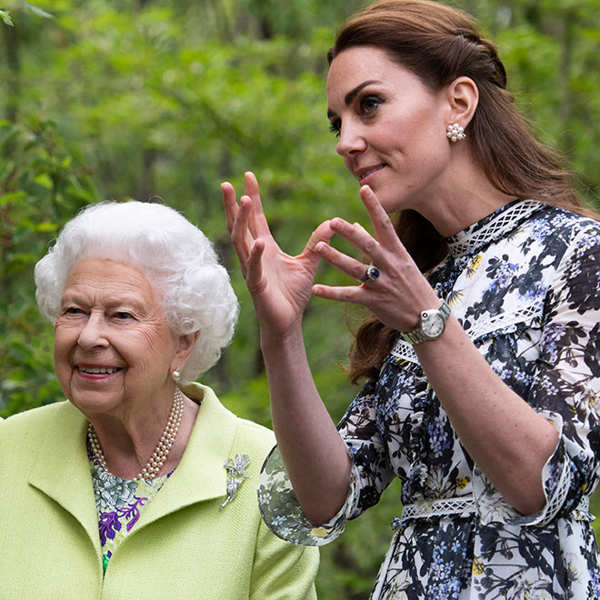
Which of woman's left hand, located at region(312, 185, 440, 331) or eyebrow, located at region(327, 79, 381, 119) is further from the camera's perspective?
eyebrow, located at region(327, 79, 381, 119)

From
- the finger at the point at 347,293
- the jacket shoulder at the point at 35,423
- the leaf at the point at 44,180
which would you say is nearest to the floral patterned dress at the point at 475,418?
the finger at the point at 347,293

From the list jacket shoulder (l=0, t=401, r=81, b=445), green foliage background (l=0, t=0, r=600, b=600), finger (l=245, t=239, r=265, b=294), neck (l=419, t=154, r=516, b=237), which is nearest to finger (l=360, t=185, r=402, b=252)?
finger (l=245, t=239, r=265, b=294)

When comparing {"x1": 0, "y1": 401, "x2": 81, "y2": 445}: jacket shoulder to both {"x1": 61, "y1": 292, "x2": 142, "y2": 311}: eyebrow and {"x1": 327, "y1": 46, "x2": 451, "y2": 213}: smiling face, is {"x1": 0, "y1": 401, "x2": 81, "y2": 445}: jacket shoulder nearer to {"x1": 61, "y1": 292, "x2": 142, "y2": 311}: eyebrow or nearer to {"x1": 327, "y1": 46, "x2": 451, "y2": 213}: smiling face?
{"x1": 61, "y1": 292, "x2": 142, "y2": 311}: eyebrow

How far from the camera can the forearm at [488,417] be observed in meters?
1.79

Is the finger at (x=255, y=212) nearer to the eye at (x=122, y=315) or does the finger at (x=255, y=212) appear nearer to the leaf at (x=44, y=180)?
the eye at (x=122, y=315)

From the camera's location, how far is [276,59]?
26.8ft

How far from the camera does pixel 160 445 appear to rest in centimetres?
295

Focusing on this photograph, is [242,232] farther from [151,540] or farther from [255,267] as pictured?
[151,540]

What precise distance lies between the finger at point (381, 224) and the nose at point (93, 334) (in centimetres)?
117

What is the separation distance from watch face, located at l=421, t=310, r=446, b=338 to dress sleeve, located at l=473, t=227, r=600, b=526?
0.82ft

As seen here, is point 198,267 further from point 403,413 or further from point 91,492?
point 403,413

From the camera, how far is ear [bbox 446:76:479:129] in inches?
89.2

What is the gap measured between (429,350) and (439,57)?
76 centimetres

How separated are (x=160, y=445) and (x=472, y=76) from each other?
1349mm
